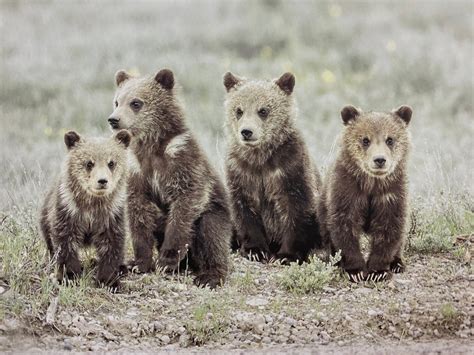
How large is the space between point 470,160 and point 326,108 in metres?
3.57

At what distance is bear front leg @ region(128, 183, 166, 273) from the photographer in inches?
296

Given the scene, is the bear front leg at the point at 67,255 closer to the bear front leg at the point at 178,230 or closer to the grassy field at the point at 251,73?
the grassy field at the point at 251,73

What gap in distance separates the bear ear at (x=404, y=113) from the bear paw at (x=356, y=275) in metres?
1.22

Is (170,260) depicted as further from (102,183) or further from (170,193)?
(102,183)

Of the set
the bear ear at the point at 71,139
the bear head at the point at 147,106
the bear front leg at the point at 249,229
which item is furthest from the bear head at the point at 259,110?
the bear ear at the point at 71,139

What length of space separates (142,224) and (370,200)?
1.76m

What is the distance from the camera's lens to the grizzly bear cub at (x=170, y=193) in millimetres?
7480

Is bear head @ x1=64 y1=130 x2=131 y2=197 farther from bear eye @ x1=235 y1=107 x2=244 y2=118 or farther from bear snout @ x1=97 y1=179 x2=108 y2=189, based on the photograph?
bear eye @ x1=235 y1=107 x2=244 y2=118

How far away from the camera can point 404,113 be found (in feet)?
24.7

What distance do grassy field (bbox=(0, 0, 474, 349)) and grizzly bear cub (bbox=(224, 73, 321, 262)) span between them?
319 millimetres

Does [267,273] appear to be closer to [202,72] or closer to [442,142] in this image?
[442,142]

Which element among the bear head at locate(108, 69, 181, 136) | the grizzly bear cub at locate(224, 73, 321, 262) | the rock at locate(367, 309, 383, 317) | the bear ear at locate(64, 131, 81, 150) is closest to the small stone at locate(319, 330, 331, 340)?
the rock at locate(367, 309, 383, 317)

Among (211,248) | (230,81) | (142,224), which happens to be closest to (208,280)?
(211,248)

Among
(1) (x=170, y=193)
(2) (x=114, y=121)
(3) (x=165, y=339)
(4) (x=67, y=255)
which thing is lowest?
(3) (x=165, y=339)
